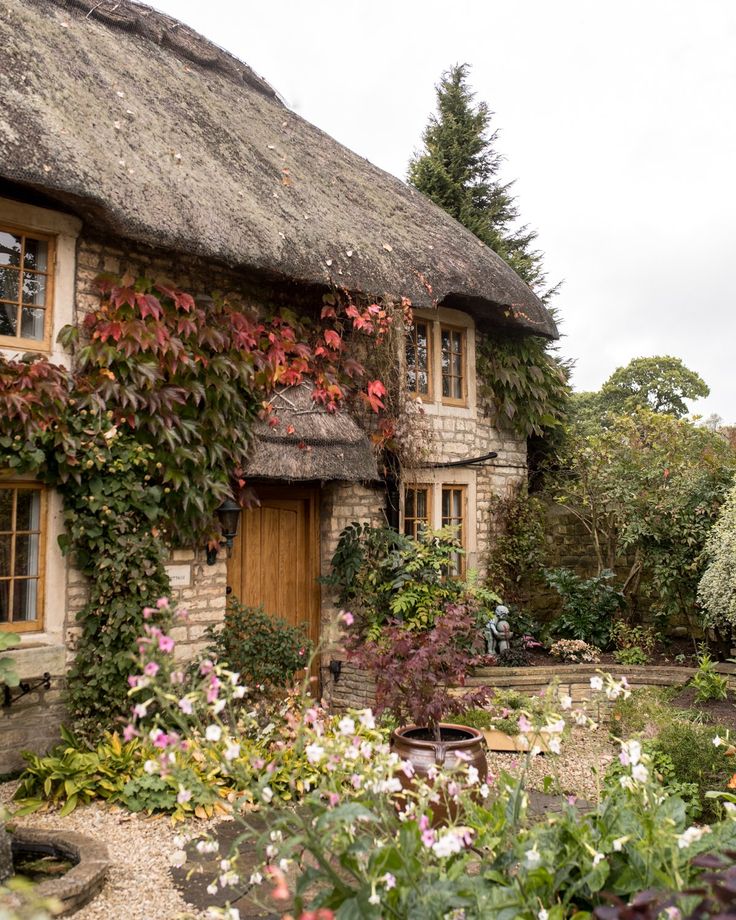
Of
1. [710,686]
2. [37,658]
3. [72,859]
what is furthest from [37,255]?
[710,686]

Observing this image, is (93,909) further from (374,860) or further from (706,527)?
(706,527)

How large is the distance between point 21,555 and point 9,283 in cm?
201

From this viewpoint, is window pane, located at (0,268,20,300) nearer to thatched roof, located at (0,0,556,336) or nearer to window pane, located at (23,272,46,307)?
window pane, located at (23,272,46,307)

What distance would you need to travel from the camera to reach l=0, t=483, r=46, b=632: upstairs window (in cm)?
561

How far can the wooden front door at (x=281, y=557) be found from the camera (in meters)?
7.33

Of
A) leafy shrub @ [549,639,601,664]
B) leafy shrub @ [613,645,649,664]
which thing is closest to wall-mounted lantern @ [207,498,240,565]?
leafy shrub @ [549,639,601,664]

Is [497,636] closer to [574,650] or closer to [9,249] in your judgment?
[574,650]

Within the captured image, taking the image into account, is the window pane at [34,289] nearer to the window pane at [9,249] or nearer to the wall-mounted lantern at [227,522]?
the window pane at [9,249]

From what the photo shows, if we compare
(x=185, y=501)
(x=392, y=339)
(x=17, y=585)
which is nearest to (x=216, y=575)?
(x=185, y=501)

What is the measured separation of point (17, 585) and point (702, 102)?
897cm

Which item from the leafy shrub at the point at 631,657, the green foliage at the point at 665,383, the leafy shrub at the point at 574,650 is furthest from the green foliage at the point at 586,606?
the green foliage at the point at 665,383

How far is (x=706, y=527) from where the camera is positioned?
8156mm

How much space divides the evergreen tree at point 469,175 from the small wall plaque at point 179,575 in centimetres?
956

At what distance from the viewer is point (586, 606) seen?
29.3ft
